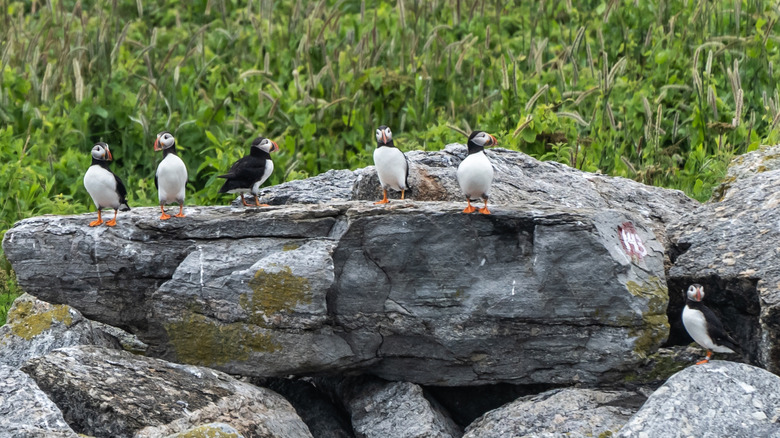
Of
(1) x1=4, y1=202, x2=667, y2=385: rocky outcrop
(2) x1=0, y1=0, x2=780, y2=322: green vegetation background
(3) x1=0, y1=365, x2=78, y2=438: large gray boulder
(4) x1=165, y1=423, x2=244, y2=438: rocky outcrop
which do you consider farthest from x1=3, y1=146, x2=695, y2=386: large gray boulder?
(2) x1=0, y1=0, x2=780, y2=322: green vegetation background

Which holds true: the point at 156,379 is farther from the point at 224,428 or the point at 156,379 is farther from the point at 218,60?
the point at 218,60

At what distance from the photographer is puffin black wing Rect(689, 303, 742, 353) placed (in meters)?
8.38

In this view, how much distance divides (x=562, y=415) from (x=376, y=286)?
2.02m

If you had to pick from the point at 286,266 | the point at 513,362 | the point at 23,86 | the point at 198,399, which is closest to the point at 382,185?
the point at 286,266

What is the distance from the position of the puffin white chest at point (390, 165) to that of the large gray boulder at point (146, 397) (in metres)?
2.34

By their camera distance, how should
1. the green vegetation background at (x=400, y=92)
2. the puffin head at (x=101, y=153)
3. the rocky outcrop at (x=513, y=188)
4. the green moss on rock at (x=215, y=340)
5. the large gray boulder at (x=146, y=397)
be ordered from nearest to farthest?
the large gray boulder at (x=146, y=397) < the green moss on rock at (x=215, y=340) < the puffin head at (x=101, y=153) < the rocky outcrop at (x=513, y=188) < the green vegetation background at (x=400, y=92)

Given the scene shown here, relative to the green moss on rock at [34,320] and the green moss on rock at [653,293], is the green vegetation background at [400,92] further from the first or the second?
the green moss on rock at [653,293]

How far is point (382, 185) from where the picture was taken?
971cm

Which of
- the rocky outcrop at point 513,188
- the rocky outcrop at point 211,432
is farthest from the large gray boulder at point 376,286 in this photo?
the rocky outcrop at point 211,432

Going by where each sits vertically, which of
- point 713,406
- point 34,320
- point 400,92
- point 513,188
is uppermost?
point 400,92

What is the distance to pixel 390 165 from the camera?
938 cm

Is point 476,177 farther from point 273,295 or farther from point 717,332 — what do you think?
point 717,332

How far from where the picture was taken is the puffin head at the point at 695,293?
28.4 feet

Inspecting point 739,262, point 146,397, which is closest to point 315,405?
point 146,397
